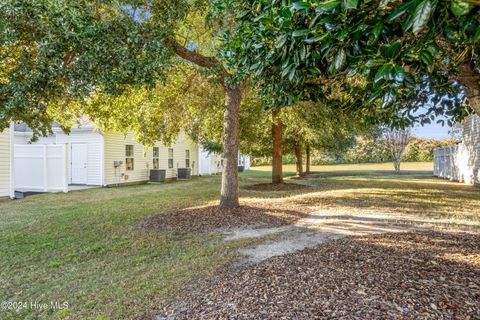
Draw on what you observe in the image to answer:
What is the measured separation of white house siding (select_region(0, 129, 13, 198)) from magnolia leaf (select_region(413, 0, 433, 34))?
1285cm

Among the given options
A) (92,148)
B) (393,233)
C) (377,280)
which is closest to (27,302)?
(377,280)

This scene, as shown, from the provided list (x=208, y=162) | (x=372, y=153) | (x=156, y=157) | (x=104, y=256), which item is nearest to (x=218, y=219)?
(x=104, y=256)

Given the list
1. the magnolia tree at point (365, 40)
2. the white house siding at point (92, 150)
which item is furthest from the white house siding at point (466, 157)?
the white house siding at point (92, 150)

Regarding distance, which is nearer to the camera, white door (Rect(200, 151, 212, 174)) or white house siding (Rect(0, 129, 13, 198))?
white house siding (Rect(0, 129, 13, 198))

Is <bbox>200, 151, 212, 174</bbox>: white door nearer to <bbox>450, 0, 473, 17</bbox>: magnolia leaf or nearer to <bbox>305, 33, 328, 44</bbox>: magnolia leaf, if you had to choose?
<bbox>305, 33, 328, 44</bbox>: magnolia leaf

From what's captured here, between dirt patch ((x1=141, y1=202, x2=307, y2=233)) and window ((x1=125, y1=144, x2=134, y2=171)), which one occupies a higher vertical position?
window ((x1=125, y1=144, x2=134, y2=171))

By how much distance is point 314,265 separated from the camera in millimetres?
3547

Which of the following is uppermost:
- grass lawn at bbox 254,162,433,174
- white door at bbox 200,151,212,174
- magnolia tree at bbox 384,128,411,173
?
magnolia tree at bbox 384,128,411,173

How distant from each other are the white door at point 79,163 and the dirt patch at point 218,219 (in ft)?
31.2

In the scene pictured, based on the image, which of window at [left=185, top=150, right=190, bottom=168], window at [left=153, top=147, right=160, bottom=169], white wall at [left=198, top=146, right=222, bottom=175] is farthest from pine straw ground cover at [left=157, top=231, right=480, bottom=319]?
white wall at [left=198, top=146, right=222, bottom=175]

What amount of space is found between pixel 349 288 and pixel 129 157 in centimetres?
1549

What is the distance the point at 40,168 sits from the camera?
1270 centimetres

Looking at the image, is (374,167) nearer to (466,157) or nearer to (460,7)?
(466,157)

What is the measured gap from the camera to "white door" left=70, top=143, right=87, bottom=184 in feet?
49.4
